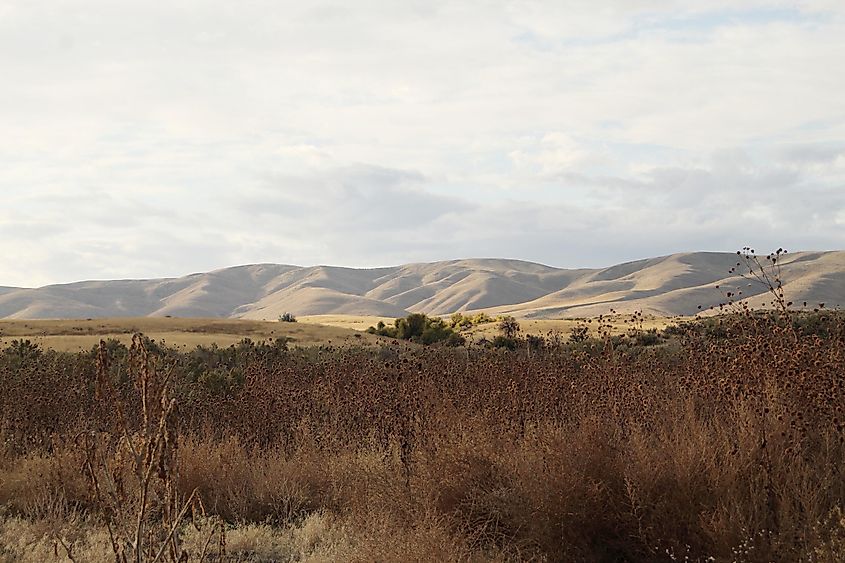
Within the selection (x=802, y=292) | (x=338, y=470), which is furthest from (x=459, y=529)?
(x=802, y=292)

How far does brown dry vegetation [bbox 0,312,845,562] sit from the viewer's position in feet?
18.0

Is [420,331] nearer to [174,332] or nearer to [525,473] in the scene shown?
[174,332]

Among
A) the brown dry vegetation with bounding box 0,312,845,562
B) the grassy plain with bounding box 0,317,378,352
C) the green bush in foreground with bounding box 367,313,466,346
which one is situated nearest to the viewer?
the brown dry vegetation with bounding box 0,312,845,562

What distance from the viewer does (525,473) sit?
6004 mm

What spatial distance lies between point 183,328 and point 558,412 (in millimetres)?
35726

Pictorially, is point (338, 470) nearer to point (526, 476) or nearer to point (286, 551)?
point (286, 551)

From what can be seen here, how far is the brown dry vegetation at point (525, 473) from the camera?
18.0 feet

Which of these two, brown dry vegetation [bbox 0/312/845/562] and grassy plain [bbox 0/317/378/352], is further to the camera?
grassy plain [bbox 0/317/378/352]

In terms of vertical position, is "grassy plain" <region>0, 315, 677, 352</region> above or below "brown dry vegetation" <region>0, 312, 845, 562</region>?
above

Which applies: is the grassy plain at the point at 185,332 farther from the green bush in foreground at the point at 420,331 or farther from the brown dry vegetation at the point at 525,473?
the brown dry vegetation at the point at 525,473

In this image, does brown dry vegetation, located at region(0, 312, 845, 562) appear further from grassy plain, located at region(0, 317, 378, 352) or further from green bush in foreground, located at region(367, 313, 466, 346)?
green bush in foreground, located at region(367, 313, 466, 346)

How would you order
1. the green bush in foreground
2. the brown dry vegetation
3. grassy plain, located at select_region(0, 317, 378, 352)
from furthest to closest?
1. the green bush in foreground
2. grassy plain, located at select_region(0, 317, 378, 352)
3. the brown dry vegetation

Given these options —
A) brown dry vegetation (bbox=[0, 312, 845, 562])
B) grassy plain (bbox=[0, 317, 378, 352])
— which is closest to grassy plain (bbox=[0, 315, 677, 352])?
grassy plain (bbox=[0, 317, 378, 352])

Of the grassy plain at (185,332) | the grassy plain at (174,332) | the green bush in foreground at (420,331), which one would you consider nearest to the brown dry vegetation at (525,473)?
the grassy plain at (185,332)
